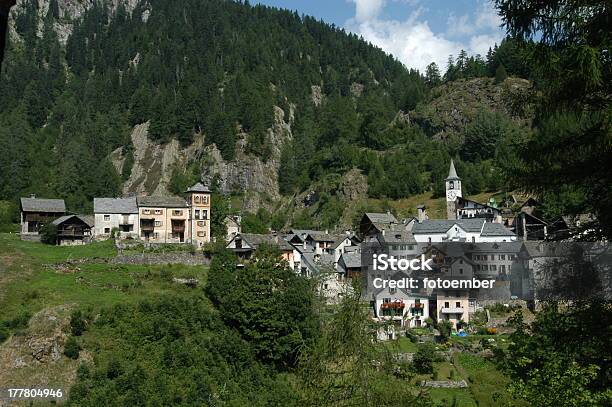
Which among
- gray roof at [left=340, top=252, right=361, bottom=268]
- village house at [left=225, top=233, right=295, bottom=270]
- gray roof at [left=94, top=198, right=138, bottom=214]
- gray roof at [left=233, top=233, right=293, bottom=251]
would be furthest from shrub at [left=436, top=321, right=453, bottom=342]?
gray roof at [left=94, top=198, right=138, bottom=214]

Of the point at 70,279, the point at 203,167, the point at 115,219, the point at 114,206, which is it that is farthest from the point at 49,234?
the point at 203,167

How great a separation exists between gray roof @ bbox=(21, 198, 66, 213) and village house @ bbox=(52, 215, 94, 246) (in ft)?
21.3

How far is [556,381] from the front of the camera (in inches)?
355

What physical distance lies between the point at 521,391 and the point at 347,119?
405 ft

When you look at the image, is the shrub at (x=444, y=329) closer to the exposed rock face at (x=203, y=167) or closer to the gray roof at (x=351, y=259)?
the gray roof at (x=351, y=259)

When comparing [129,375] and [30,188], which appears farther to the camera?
[30,188]

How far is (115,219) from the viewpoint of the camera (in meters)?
66.0

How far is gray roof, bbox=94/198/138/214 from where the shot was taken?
65.5 metres

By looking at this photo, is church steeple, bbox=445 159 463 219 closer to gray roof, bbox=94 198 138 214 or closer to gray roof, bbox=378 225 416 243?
gray roof, bbox=378 225 416 243

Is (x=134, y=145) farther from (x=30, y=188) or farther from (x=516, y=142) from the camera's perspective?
(x=516, y=142)

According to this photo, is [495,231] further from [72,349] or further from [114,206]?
[72,349]

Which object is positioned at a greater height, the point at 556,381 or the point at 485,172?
the point at 485,172

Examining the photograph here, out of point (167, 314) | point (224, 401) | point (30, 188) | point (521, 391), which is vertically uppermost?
point (30, 188)

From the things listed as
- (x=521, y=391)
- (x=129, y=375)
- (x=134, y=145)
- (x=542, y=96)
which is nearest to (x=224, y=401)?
(x=129, y=375)
